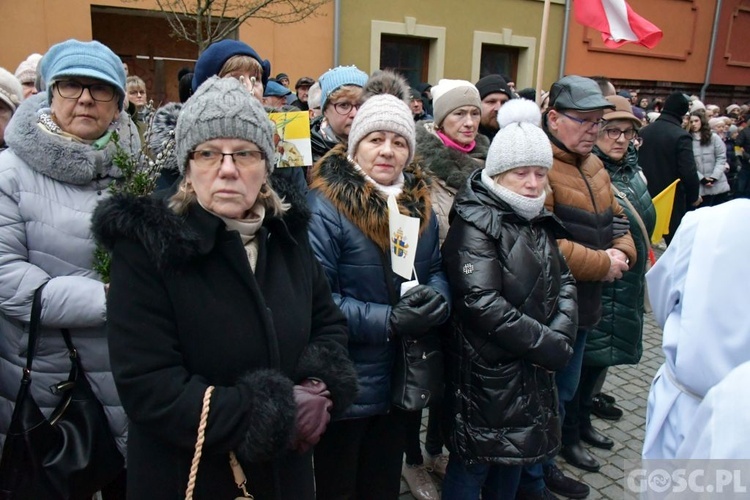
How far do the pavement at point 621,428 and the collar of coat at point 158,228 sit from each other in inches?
86.4

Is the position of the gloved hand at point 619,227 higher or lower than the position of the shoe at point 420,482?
higher

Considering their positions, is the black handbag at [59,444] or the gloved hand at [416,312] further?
the gloved hand at [416,312]

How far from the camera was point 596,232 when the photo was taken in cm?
318

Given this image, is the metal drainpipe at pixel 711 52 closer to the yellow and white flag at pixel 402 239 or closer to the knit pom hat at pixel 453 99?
the knit pom hat at pixel 453 99

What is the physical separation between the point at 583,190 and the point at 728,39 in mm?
16477

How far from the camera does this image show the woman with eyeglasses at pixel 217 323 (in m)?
1.49

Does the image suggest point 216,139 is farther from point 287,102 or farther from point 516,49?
point 516,49

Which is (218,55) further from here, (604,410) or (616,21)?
(616,21)

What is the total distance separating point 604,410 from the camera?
4062 millimetres

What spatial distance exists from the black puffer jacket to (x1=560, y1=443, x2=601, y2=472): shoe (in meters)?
1.07

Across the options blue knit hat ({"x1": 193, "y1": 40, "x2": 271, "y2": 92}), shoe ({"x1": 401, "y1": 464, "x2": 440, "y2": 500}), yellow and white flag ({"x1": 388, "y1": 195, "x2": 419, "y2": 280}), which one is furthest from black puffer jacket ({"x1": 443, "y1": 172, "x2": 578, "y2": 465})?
blue knit hat ({"x1": 193, "y1": 40, "x2": 271, "y2": 92})

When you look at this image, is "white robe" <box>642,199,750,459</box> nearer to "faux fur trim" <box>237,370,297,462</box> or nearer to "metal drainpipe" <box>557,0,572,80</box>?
"faux fur trim" <box>237,370,297,462</box>

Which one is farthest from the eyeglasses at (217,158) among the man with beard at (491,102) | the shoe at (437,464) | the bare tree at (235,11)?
the bare tree at (235,11)

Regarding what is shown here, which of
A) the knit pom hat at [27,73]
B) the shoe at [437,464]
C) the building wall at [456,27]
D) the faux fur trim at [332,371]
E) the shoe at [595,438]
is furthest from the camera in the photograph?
the building wall at [456,27]
